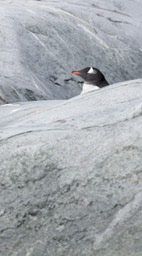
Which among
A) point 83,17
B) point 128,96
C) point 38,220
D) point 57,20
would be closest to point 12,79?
point 57,20

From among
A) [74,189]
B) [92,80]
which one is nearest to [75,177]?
[74,189]

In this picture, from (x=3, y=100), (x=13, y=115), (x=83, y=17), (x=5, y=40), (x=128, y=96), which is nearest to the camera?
(x=128, y=96)

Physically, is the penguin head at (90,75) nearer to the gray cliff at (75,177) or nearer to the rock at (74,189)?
the gray cliff at (75,177)

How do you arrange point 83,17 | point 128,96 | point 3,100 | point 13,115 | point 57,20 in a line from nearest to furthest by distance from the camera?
point 128,96
point 13,115
point 3,100
point 57,20
point 83,17

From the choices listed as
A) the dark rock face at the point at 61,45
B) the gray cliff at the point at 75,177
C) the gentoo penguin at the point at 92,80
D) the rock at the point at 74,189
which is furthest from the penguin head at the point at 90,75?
the rock at the point at 74,189

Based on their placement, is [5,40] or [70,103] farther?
[5,40]

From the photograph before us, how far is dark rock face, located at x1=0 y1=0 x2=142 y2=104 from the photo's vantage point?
10.5 metres

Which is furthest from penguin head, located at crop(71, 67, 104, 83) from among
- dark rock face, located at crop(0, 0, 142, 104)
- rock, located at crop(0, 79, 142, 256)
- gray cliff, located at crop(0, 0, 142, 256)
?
rock, located at crop(0, 79, 142, 256)

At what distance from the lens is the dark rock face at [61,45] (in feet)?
34.3

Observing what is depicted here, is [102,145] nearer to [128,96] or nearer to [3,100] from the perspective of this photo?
[128,96]

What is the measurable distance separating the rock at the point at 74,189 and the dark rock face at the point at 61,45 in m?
4.41

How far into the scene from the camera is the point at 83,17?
1322 cm

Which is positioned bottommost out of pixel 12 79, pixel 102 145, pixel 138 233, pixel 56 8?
pixel 138 233

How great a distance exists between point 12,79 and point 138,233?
5.39 meters
